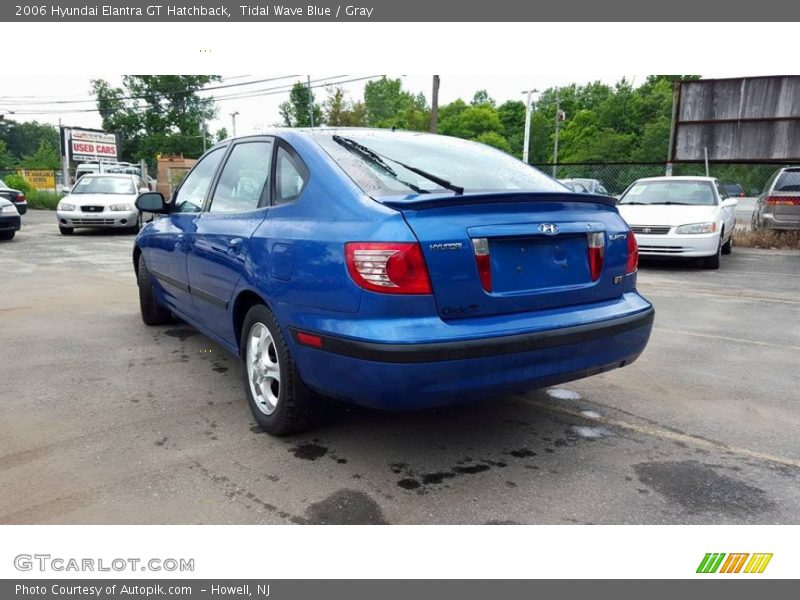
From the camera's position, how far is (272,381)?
320cm

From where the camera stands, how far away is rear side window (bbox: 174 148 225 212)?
13.8ft

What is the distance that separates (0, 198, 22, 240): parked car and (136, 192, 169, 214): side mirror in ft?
35.1

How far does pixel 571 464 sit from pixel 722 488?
64 centimetres

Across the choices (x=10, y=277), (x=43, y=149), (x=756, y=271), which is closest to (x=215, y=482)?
(x=10, y=277)

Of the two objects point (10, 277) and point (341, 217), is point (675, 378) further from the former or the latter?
point (10, 277)

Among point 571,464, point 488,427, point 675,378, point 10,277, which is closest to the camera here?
point 571,464

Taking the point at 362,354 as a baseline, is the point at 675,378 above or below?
below

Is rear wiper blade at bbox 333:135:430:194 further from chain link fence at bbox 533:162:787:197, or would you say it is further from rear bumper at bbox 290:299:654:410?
chain link fence at bbox 533:162:787:197

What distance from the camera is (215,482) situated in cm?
271

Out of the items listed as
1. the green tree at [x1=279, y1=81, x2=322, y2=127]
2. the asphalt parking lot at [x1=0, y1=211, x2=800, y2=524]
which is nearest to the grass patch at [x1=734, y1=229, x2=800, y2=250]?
the asphalt parking lot at [x1=0, y1=211, x2=800, y2=524]

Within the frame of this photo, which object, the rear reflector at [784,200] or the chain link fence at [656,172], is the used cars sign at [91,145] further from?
the rear reflector at [784,200]

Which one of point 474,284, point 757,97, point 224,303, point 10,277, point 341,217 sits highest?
point 757,97

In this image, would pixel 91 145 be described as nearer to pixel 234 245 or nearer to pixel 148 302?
pixel 148 302

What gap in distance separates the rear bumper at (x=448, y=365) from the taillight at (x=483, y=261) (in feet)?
0.77
